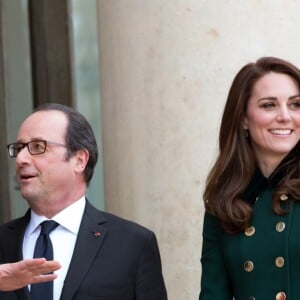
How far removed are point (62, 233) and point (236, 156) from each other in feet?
2.89

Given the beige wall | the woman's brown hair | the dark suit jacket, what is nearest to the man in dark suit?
the dark suit jacket

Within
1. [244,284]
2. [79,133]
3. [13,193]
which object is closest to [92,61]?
[13,193]

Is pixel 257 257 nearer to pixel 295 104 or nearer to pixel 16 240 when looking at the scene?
pixel 295 104

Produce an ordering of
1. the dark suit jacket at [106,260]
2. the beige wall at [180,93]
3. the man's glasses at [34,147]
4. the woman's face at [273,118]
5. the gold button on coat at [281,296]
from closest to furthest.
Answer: the gold button on coat at [281,296], the woman's face at [273,118], the dark suit jacket at [106,260], the man's glasses at [34,147], the beige wall at [180,93]

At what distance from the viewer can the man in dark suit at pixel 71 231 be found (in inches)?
189

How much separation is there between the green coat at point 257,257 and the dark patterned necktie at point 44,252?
2.27 feet

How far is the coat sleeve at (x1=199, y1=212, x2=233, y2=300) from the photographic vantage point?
4770mm

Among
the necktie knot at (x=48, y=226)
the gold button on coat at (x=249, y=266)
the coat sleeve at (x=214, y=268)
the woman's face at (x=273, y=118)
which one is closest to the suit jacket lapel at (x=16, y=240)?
the necktie knot at (x=48, y=226)

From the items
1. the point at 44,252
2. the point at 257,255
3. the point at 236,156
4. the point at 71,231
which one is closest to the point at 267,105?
the point at 236,156

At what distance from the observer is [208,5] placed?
5.90 m

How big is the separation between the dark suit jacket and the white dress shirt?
4 cm

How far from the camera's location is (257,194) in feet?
15.8

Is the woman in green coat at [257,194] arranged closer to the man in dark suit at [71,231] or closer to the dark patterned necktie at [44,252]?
the man in dark suit at [71,231]

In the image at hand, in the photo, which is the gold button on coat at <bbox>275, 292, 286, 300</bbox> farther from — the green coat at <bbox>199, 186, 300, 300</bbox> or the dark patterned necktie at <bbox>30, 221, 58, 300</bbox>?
the dark patterned necktie at <bbox>30, 221, 58, 300</bbox>
